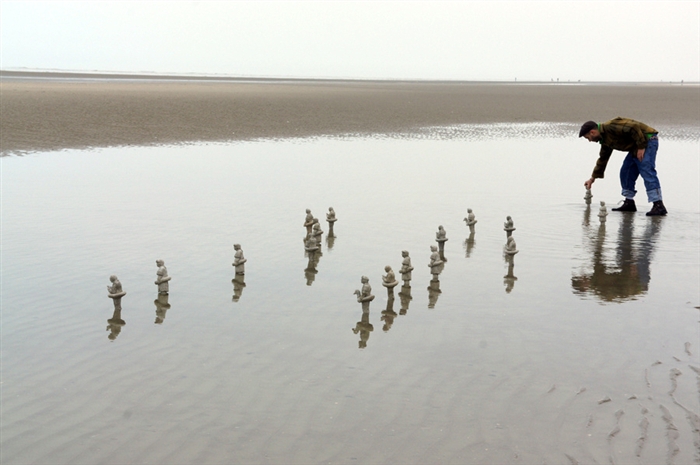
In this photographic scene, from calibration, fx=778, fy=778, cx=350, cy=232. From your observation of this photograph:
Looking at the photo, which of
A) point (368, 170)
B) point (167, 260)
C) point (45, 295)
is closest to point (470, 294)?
point (167, 260)

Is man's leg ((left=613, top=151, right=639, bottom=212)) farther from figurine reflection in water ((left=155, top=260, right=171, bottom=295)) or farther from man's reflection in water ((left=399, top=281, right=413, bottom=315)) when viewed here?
figurine reflection in water ((left=155, top=260, right=171, bottom=295))

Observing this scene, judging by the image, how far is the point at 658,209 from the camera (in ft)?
65.6

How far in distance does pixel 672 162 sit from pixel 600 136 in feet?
36.9

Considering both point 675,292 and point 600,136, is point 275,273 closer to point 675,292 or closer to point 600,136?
point 675,292

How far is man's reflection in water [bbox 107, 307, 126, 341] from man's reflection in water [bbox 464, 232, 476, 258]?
702cm

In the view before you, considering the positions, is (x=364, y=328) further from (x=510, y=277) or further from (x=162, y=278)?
(x=510, y=277)

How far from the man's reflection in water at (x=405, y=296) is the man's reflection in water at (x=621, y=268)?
2842 millimetres

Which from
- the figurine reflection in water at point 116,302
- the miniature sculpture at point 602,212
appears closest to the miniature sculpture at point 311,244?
the figurine reflection in water at point 116,302

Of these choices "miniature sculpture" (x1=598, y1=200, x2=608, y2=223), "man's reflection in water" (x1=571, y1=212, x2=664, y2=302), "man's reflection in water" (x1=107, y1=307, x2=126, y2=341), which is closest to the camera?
"man's reflection in water" (x1=107, y1=307, x2=126, y2=341)

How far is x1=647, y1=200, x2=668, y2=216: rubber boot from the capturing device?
785 inches

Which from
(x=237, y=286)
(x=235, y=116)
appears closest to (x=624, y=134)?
(x=237, y=286)

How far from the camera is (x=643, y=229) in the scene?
18.3 metres

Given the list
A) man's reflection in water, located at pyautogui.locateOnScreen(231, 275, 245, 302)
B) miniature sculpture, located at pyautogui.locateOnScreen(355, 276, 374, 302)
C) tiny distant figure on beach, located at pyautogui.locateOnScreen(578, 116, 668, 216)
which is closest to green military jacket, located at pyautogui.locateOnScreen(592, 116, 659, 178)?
tiny distant figure on beach, located at pyautogui.locateOnScreen(578, 116, 668, 216)

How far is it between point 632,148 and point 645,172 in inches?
29.9
